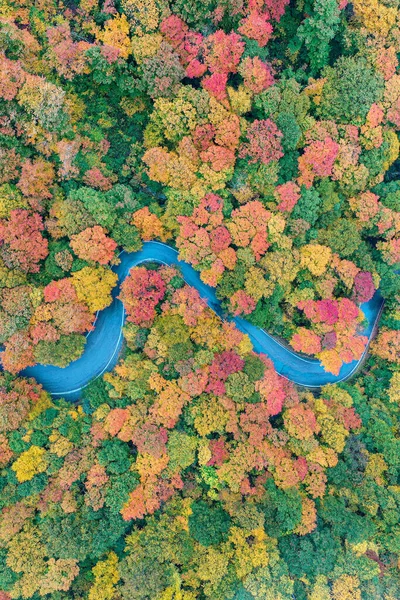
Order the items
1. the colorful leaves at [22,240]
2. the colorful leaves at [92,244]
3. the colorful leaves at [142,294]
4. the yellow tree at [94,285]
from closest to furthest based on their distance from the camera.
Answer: the colorful leaves at [22,240] → the colorful leaves at [92,244] → the yellow tree at [94,285] → the colorful leaves at [142,294]

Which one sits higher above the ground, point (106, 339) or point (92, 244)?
point (92, 244)

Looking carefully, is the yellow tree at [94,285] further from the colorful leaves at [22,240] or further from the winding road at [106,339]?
the colorful leaves at [22,240]

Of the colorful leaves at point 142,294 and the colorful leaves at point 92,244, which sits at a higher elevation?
the colorful leaves at point 92,244

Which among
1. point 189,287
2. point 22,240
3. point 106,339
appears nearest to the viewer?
point 22,240

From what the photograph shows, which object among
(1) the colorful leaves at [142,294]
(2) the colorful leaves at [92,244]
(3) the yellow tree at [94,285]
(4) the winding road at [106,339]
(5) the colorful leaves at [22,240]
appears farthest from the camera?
(4) the winding road at [106,339]

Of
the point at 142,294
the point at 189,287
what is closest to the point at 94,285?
the point at 142,294

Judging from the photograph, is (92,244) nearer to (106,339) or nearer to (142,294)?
(142,294)

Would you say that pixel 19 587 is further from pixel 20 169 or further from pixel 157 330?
pixel 20 169

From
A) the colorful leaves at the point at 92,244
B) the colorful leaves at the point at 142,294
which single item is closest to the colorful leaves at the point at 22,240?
the colorful leaves at the point at 92,244

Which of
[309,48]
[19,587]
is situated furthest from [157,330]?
[309,48]
